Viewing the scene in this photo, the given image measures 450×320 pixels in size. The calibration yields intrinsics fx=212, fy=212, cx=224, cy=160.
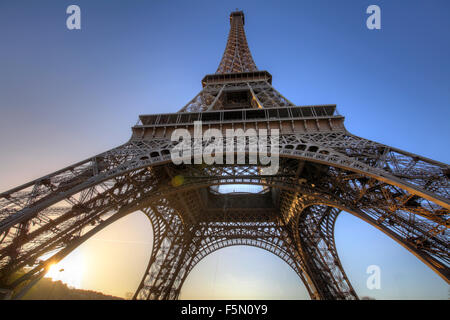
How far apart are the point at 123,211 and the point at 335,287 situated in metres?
19.7

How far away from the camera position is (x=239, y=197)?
76.3ft

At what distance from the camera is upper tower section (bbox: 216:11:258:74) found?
24.0m

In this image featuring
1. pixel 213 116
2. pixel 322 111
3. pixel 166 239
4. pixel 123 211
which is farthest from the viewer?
pixel 166 239

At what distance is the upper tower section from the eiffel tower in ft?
1.13

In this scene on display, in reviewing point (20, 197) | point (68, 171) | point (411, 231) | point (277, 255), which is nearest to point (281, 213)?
point (277, 255)

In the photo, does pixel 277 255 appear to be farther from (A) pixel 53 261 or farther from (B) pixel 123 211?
(A) pixel 53 261

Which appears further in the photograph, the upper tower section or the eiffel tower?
the upper tower section

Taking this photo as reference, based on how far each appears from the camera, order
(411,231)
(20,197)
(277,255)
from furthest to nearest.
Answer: (277,255), (411,231), (20,197)

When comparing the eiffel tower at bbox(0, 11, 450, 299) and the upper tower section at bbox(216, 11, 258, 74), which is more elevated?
the upper tower section at bbox(216, 11, 258, 74)

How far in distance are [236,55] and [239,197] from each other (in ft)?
57.2

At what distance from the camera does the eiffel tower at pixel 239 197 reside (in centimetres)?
787

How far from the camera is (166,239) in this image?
66.9 ft

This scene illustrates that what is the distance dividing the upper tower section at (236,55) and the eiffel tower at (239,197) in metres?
0.35
